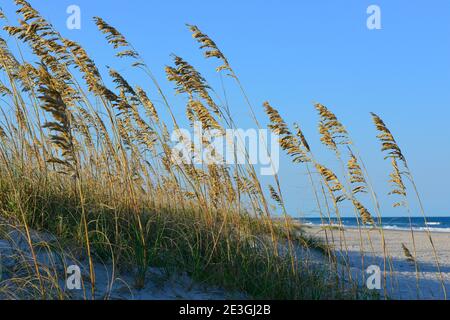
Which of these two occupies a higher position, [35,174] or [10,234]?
[35,174]

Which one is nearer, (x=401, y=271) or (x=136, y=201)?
(x=136, y=201)

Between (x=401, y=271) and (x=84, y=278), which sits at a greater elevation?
(x=84, y=278)

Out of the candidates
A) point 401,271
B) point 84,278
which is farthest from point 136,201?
point 401,271

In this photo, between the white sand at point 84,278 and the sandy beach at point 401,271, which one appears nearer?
the white sand at point 84,278

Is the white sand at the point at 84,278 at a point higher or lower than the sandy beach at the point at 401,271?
higher

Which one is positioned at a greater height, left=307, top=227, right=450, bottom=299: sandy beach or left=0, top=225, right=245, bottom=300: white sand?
left=0, top=225, right=245, bottom=300: white sand

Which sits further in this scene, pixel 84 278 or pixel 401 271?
pixel 401 271

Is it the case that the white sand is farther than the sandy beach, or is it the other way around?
the sandy beach

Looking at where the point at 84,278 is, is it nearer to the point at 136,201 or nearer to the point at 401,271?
the point at 136,201

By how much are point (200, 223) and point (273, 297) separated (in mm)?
981
